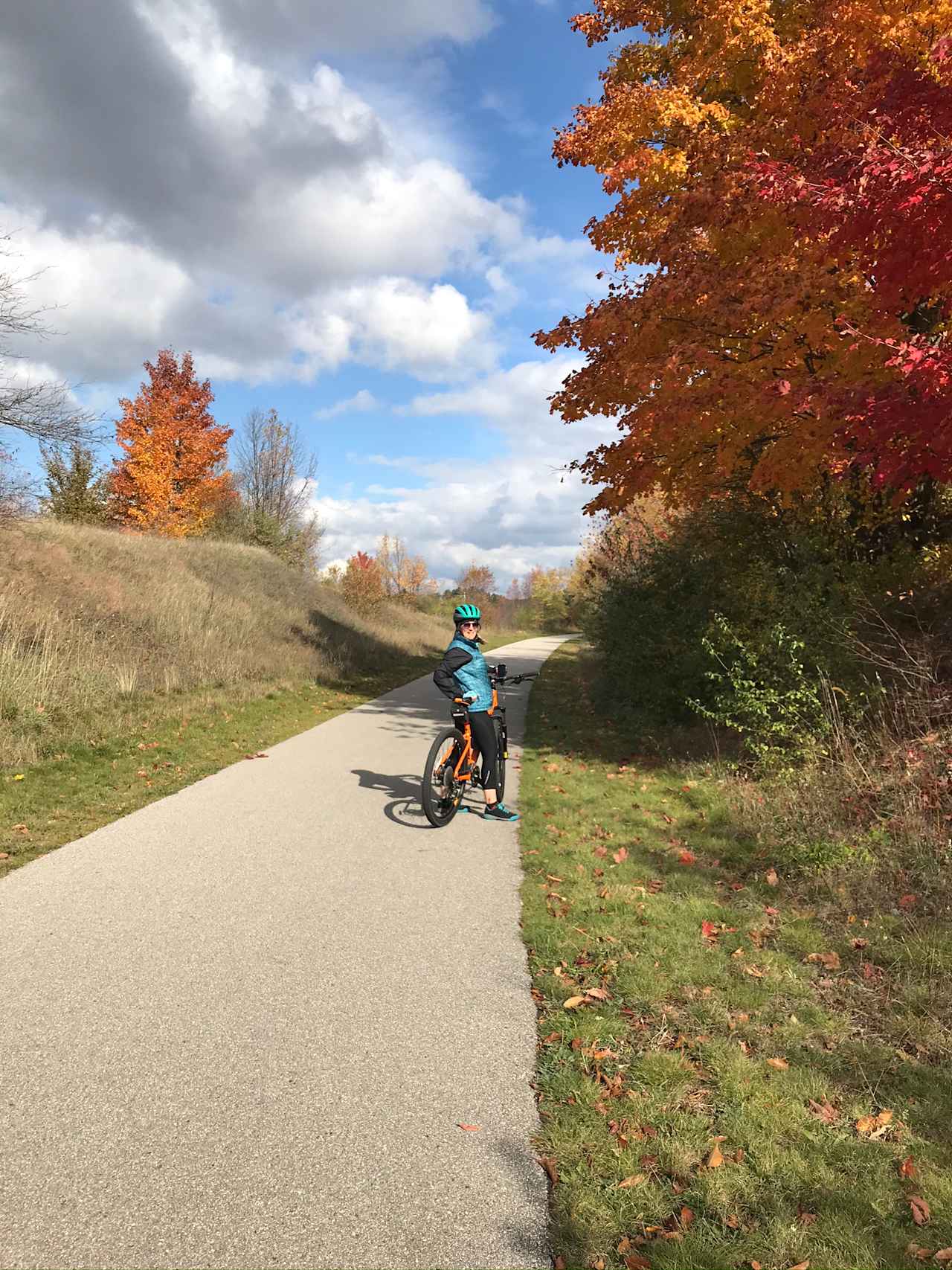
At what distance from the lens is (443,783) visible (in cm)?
685

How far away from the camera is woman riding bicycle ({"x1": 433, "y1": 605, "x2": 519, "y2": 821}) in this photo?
6.86 metres

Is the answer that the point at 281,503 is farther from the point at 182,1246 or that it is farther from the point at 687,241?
the point at 182,1246

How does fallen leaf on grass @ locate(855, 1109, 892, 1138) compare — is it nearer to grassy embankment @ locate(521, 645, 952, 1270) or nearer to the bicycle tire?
grassy embankment @ locate(521, 645, 952, 1270)

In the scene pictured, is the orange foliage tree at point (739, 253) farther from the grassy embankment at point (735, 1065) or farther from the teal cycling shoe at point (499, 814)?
the teal cycling shoe at point (499, 814)

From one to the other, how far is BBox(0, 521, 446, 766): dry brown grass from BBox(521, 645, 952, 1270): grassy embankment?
706 centimetres

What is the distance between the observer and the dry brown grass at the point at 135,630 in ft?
31.4

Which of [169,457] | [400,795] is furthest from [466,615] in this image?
[169,457]

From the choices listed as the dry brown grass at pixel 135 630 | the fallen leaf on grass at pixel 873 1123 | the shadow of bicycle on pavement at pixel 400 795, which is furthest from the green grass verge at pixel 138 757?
the fallen leaf on grass at pixel 873 1123

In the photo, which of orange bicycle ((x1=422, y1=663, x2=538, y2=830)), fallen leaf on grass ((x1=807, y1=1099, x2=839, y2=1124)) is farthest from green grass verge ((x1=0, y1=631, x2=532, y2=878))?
fallen leaf on grass ((x1=807, y1=1099, x2=839, y2=1124))

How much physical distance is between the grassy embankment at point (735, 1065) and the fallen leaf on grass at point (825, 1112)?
0.01 meters

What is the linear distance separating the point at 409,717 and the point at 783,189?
386 inches

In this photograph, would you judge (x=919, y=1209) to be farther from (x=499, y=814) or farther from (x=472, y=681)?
(x=472, y=681)

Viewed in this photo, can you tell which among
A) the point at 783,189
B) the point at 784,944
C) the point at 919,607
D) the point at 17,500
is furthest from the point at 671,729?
the point at 17,500

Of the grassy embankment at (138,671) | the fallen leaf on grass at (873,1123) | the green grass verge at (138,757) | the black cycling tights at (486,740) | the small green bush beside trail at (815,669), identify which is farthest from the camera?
the grassy embankment at (138,671)
